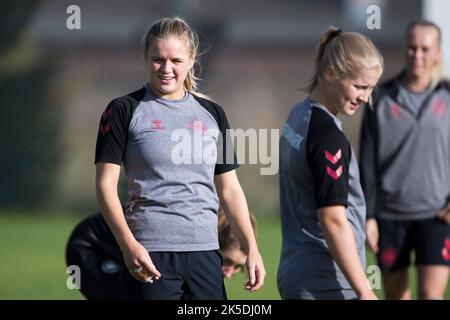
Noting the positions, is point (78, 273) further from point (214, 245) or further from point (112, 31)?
→ point (112, 31)

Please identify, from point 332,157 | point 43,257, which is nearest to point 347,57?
point 332,157

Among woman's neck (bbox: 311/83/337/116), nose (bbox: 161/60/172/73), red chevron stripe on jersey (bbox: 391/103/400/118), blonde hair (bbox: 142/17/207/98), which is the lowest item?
red chevron stripe on jersey (bbox: 391/103/400/118)

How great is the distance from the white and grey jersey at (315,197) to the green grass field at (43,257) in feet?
13.7

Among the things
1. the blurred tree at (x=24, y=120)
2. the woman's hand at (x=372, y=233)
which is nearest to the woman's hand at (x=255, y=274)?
the woman's hand at (x=372, y=233)

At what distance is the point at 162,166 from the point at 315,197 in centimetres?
59

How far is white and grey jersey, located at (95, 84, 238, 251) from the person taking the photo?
3.77 meters

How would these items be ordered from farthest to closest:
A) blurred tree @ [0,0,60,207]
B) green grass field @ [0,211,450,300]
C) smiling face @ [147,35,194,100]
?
blurred tree @ [0,0,60,207] → green grass field @ [0,211,450,300] → smiling face @ [147,35,194,100]

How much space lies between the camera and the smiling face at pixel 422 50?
19.3 ft

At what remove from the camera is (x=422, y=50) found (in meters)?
5.89

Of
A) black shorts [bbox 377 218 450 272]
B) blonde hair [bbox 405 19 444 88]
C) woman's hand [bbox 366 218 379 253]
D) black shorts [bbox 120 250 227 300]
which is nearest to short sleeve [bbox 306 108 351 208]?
black shorts [bbox 120 250 227 300]

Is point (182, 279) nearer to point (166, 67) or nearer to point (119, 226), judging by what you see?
point (119, 226)

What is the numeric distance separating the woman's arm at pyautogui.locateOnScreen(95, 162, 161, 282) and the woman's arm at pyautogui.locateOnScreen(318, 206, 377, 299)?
2.14 feet

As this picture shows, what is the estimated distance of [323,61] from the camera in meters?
4.00

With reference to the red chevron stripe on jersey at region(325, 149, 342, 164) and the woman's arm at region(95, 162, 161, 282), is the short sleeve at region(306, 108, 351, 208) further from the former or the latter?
the woman's arm at region(95, 162, 161, 282)
